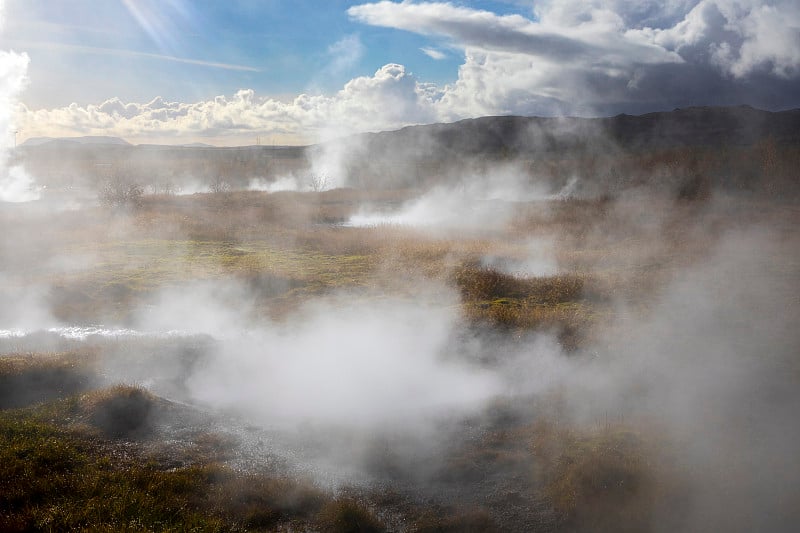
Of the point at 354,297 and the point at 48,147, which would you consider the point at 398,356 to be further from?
the point at 48,147

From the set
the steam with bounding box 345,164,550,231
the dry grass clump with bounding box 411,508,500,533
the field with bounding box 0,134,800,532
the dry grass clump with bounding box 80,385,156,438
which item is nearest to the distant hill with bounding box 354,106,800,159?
the steam with bounding box 345,164,550,231

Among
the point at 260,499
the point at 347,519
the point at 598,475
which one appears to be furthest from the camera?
the point at 598,475

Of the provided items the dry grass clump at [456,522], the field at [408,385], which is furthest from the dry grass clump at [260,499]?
the dry grass clump at [456,522]

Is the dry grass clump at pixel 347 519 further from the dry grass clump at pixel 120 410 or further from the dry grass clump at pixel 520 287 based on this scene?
the dry grass clump at pixel 520 287

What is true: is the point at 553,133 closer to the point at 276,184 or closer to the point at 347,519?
the point at 276,184

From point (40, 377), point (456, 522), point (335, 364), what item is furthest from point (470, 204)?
point (456, 522)

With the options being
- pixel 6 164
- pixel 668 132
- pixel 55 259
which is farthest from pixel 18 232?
pixel 668 132

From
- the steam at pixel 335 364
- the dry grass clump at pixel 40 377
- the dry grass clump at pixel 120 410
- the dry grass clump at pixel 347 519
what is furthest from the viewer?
the steam at pixel 335 364
